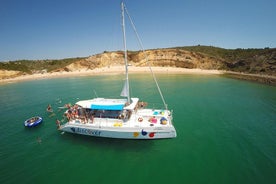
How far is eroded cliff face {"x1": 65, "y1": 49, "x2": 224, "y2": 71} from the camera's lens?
2520 inches

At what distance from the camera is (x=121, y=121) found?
12.5 metres

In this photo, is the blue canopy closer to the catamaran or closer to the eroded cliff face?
the catamaran

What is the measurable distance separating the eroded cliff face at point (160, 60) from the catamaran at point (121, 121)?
154ft

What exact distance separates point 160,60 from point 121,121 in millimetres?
59231

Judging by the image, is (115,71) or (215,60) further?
(115,71)

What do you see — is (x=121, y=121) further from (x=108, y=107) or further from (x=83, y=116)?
(x=83, y=116)

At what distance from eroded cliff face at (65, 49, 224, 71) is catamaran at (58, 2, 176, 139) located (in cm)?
4700

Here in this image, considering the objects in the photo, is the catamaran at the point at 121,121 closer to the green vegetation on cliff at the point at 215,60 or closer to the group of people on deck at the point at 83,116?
the group of people on deck at the point at 83,116

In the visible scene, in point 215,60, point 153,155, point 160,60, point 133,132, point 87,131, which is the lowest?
point 153,155

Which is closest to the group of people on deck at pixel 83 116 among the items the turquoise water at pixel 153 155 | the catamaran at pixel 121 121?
the catamaran at pixel 121 121

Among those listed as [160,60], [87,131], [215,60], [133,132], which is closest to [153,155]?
[133,132]

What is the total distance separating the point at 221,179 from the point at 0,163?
14.9m

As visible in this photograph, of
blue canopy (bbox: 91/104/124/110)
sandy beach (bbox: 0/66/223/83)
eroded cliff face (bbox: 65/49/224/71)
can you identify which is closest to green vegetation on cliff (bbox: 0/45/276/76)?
eroded cliff face (bbox: 65/49/224/71)

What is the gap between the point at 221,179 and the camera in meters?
8.75
